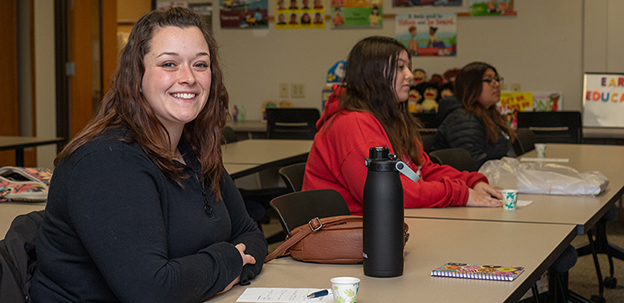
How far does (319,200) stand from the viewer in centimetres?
192

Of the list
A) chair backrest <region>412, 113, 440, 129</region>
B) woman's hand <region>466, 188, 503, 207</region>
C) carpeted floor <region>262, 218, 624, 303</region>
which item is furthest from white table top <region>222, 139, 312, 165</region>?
woman's hand <region>466, 188, 503, 207</region>

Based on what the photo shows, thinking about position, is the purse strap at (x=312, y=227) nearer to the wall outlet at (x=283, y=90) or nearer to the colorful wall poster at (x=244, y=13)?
the wall outlet at (x=283, y=90)

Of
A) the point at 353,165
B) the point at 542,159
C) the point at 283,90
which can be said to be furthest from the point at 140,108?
the point at 283,90

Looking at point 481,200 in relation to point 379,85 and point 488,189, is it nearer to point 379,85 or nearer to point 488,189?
point 488,189

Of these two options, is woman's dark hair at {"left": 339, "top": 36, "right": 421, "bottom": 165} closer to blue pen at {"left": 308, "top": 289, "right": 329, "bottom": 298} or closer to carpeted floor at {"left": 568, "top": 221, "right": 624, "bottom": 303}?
blue pen at {"left": 308, "top": 289, "right": 329, "bottom": 298}

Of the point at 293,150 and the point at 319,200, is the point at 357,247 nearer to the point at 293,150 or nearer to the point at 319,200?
the point at 319,200

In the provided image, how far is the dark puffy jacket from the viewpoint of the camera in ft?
12.3

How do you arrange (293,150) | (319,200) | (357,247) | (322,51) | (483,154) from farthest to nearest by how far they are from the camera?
(322,51), (293,150), (483,154), (319,200), (357,247)

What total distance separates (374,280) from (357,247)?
0.39 ft

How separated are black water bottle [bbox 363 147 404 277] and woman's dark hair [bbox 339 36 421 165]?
3.17ft

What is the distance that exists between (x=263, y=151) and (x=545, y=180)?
6.40 feet

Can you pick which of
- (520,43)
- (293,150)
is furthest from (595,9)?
(293,150)

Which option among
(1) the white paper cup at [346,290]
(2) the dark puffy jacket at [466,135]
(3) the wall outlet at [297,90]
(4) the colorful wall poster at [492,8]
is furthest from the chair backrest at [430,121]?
(1) the white paper cup at [346,290]

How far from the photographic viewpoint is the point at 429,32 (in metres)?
5.98
